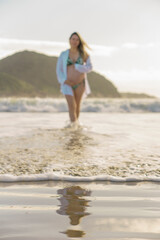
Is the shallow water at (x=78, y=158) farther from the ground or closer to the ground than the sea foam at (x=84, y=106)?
closer to the ground

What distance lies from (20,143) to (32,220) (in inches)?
118

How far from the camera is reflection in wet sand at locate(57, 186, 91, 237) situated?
5.87 feet

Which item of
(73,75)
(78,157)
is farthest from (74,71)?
(78,157)

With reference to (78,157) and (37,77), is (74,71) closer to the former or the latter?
(78,157)

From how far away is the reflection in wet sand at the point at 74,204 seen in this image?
5.87ft

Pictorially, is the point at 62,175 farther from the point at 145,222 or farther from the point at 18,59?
the point at 18,59

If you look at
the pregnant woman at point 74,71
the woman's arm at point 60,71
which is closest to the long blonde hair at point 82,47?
the pregnant woman at point 74,71

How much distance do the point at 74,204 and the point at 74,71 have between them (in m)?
5.49

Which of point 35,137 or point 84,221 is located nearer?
point 84,221

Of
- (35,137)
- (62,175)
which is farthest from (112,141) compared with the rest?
(62,175)

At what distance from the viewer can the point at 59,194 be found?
2516 mm

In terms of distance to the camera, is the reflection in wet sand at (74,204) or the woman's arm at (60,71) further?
the woman's arm at (60,71)

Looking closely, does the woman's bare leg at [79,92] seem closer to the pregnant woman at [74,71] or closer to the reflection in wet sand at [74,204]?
the pregnant woman at [74,71]

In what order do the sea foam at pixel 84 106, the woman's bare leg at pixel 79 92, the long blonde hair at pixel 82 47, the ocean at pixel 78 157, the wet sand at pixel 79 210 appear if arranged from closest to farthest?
the wet sand at pixel 79 210
the ocean at pixel 78 157
the long blonde hair at pixel 82 47
the woman's bare leg at pixel 79 92
the sea foam at pixel 84 106
